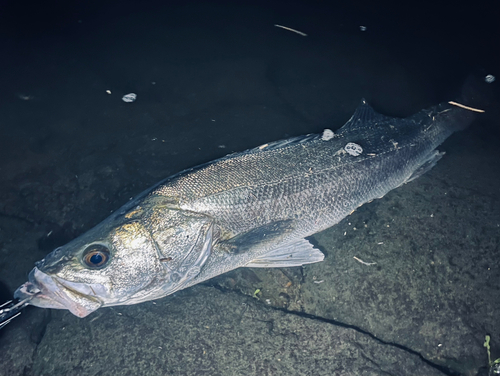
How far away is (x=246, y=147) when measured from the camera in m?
3.98

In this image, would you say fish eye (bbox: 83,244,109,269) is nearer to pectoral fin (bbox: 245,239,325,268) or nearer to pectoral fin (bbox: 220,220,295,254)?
pectoral fin (bbox: 220,220,295,254)

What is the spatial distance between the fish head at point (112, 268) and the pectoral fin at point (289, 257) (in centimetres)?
69

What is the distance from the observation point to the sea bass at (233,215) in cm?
213

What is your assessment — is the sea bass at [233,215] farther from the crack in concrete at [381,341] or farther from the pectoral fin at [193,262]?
the crack in concrete at [381,341]

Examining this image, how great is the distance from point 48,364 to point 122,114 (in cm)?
343

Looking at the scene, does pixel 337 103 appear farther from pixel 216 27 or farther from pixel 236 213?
pixel 216 27

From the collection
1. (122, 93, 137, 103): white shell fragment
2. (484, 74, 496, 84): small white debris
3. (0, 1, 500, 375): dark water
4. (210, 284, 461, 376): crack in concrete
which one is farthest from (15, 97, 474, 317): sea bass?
(122, 93, 137, 103): white shell fragment

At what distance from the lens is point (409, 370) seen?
2291mm

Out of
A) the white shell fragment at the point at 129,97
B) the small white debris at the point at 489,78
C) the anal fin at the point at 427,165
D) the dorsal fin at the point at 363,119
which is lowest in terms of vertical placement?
the white shell fragment at the point at 129,97

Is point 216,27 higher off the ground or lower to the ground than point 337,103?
higher

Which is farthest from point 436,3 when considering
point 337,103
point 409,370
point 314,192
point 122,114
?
point 409,370

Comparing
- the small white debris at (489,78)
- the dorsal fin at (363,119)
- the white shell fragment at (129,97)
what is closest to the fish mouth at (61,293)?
the dorsal fin at (363,119)

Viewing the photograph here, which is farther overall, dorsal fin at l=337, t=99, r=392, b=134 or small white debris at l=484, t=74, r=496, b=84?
small white debris at l=484, t=74, r=496, b=84

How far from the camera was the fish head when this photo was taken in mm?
2084
